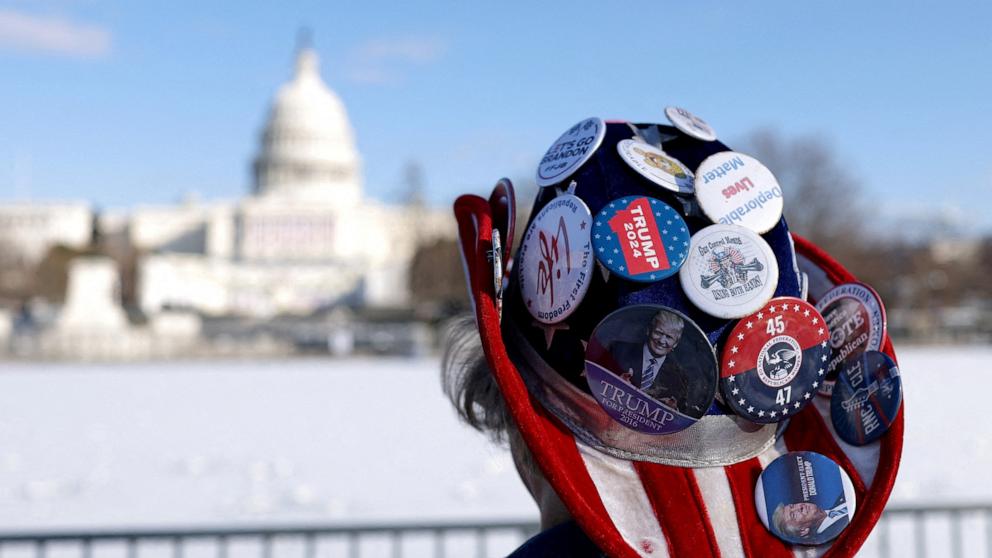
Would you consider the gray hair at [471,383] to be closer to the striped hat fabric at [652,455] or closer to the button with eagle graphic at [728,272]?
the striped hat fabric at [652,455]

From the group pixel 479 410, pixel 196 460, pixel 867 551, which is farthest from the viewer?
pixel 196 460

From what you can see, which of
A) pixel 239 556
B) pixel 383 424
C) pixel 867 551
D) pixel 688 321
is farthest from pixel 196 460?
pixel 688 321

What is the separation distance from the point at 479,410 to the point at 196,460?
761cm

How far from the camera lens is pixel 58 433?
1073 cm

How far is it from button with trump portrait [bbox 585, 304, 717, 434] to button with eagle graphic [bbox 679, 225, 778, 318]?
1.9 inches

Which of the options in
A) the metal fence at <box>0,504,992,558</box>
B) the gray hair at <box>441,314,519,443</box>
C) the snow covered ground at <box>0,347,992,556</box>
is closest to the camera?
the gray hair at <box>441,314,519,443</box>

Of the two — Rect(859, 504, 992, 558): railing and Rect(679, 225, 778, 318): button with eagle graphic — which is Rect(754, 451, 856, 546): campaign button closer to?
Rect(679, 225, 778, 318): button with eagle graphic

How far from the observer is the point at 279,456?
8.83 meters

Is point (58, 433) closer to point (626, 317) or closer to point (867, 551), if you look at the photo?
point (867, 551)

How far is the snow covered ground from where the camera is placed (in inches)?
261

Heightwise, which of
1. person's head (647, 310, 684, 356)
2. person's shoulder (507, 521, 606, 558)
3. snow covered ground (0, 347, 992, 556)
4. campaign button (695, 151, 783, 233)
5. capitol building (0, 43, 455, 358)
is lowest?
capitol building (0, 43, 455, 358)

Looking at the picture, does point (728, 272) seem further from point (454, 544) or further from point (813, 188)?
point (813, 188)

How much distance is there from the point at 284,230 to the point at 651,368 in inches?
3649

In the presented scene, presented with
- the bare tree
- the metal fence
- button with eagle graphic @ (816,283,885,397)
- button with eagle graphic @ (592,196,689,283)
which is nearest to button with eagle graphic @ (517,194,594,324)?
button with eagle graphic @ (592,196,689,283)
